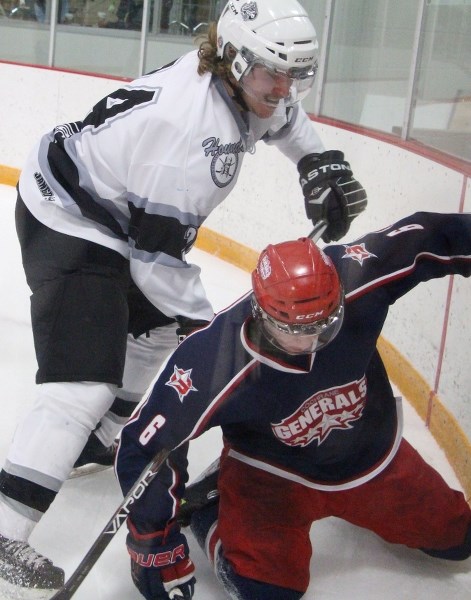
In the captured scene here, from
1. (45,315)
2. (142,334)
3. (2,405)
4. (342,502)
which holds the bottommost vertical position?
(2,405)

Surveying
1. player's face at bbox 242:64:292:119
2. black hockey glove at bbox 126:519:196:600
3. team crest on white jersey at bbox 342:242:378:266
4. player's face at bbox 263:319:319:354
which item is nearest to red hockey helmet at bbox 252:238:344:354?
player's face at bbox 263:319:319:354

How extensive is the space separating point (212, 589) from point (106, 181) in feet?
2.57

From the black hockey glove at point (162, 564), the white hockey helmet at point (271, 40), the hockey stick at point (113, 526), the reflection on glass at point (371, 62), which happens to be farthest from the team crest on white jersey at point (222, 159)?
the reflection on glass at point (371, 62)

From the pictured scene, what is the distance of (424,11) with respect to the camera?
8.02 ft

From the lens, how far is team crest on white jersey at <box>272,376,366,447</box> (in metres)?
1.62

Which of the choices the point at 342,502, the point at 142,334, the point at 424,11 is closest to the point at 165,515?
the point at 342,502

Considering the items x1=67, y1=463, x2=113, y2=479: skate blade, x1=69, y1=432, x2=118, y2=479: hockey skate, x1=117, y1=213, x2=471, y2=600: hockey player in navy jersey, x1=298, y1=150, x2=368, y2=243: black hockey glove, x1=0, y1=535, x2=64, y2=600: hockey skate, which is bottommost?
x1=67, y1=463, x2=113, y2=479: skate blade

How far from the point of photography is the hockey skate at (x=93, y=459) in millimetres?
2045

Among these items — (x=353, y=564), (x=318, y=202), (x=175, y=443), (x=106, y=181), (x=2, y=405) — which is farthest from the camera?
(x=2, y=405)

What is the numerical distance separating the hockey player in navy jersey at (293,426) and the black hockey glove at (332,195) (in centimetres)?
23

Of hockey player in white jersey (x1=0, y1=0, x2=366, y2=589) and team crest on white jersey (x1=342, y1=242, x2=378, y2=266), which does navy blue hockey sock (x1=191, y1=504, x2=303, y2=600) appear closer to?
hockey player in white jersey (x1=0, y1=0, x2=366, y2=589)

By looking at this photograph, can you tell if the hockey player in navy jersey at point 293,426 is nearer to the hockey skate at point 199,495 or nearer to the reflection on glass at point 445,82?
the hockey skate at point 199,495

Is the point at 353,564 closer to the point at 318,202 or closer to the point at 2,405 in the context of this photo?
the point at 318,202

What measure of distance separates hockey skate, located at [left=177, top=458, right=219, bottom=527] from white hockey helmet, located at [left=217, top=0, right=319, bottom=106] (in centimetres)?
80
